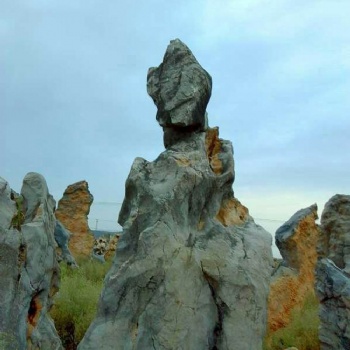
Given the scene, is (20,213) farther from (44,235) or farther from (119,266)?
(119,266)

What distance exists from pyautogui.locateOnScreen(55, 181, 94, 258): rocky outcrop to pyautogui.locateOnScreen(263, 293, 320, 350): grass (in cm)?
1031

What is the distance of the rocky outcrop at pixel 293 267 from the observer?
9.73 meters

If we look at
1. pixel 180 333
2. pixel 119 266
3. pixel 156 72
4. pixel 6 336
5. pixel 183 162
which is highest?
pixel 156 72

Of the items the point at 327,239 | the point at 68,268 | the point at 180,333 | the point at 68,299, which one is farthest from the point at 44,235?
the point at 68,268

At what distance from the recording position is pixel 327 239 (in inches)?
431

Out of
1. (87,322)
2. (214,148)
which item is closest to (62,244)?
(87,322)

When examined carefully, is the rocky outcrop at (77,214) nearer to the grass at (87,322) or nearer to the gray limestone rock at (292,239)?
the gray limestone rock at (292,239)

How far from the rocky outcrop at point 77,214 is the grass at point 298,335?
33.8ft

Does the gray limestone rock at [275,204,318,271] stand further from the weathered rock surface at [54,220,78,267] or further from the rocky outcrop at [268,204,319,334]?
the weathered rock surface at [54,220,78,267]

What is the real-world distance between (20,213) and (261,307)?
3012 mm

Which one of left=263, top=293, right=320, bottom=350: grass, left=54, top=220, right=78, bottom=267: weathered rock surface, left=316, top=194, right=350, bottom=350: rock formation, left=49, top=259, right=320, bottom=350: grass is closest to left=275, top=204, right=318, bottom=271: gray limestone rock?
left=49, top=259, right=320, bottom=350: grass

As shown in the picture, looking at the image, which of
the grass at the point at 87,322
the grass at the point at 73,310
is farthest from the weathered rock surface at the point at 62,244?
the grass at the point at 87,322

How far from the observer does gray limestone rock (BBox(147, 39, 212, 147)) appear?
14.8 feet

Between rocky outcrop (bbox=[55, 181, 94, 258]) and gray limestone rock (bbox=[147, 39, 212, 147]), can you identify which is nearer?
gray limestone rock (bbox=[147, 39, 212, 147])
